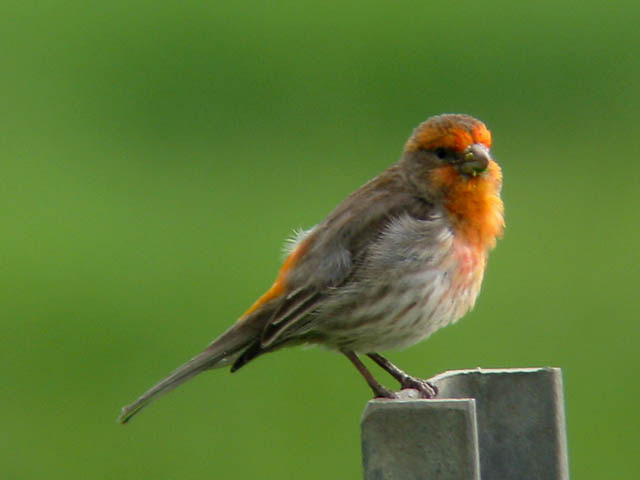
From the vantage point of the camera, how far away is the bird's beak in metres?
7.01

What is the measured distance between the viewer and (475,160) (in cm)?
702

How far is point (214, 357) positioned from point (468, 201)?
1241 millimetres

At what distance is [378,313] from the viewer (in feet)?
22.2

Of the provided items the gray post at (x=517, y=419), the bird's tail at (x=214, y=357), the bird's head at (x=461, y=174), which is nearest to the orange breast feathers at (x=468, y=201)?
the bird's head at (x=461, y=174)

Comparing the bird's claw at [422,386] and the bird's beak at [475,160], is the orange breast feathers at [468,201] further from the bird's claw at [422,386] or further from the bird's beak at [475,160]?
the bird's claw at [422,386]

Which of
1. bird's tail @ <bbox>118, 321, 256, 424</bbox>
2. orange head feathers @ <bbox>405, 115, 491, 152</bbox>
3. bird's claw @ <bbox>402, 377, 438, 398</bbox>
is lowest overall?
bird's claw @ <bbox>402, 377, 438, 398</bbox>

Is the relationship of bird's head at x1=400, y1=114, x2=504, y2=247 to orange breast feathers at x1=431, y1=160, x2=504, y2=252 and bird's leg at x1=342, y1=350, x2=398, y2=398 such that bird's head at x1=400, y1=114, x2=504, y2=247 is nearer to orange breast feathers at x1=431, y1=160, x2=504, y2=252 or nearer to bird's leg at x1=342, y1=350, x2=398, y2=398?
orange breast feathers at x1=431, y1=160, x2=504, y2=252

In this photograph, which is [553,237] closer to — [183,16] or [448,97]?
[448,97]

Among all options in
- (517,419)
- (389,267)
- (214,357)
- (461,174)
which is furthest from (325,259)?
Answer: (517,419)

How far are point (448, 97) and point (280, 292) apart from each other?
8621 mm

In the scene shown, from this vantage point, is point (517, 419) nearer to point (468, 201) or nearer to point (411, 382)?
point (411, 382)

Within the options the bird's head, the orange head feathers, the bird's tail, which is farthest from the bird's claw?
the orange head feathers

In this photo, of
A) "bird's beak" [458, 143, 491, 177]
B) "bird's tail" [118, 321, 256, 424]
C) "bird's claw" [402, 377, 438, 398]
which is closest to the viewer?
"bird's claw" [402, 377, 438, 398]

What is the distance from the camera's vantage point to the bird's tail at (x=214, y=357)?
659 centimetres
